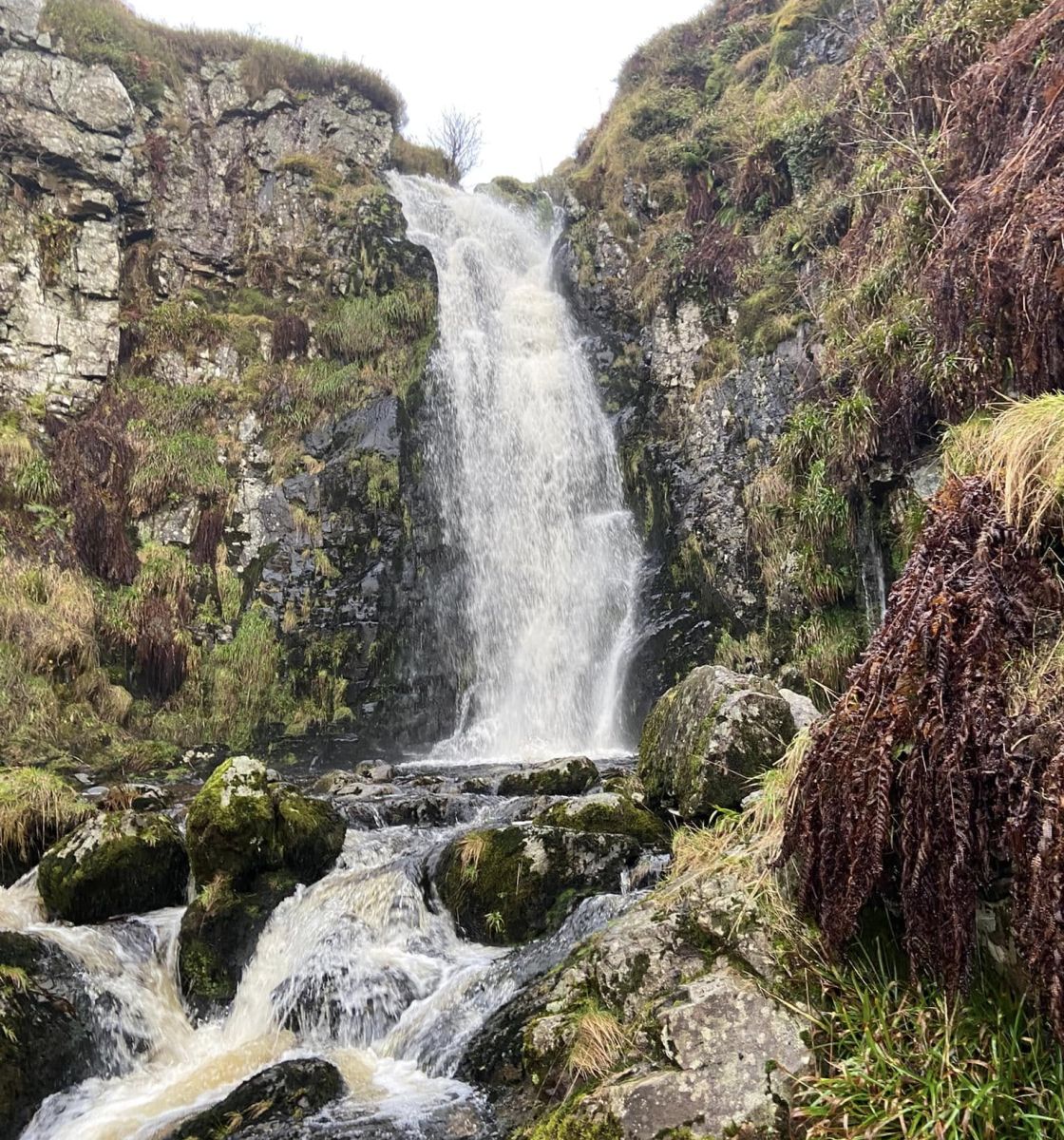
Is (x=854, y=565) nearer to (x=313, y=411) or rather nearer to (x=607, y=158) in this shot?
(x=313, y=411)

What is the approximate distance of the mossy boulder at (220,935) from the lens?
507 centimetres

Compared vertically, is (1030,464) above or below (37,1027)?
above

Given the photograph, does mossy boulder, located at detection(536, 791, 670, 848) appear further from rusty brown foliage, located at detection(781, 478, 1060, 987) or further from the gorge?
rusty brown foliage, located at detection(781, 478, 1060, 987)

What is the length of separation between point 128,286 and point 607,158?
11.9 m

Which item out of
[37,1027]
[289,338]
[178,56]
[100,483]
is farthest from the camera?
[178,56]

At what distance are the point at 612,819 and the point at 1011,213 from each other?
5728mm

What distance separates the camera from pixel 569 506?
1488cm

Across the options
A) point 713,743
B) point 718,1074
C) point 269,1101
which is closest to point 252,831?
point 269,1101

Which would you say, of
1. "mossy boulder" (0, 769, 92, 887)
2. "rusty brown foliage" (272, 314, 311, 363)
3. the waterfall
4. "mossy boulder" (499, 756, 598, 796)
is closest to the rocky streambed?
"mossy boulder" (0, 769, 92, 887)

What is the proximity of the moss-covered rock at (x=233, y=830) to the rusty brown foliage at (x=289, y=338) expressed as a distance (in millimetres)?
12346

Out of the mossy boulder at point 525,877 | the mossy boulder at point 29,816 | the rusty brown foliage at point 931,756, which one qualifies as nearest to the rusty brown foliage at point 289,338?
the mossy boulder at point 29,816

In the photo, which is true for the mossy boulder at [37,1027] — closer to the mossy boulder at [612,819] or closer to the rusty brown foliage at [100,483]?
the mossy boulder at [612,819]

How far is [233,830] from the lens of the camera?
5789 mm

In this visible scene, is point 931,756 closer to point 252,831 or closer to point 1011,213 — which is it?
point 252,831
